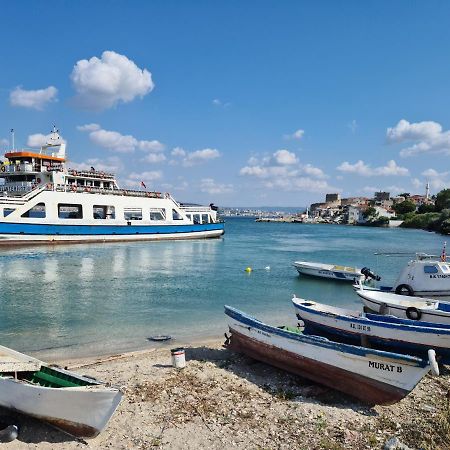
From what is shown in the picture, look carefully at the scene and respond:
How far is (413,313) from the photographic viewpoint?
1340 centimetres

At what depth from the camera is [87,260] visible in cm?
3466

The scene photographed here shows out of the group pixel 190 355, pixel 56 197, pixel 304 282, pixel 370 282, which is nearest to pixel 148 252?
pixel 56 197

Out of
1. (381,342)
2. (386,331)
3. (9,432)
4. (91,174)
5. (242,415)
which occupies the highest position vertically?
(91,174)

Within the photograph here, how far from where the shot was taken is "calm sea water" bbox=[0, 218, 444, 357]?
15094 millimetres

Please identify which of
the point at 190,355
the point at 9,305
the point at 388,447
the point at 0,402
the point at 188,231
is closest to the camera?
the point at 388,447

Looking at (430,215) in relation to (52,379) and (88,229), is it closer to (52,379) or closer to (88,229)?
(88,229)

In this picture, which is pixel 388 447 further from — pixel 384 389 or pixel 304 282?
pixel 304 282

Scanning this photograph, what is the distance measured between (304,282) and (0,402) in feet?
73.0

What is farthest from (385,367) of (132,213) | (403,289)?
(132,213)

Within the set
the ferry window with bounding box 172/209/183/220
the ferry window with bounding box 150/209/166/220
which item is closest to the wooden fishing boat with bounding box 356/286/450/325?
the ferry window with bounding box 150/209/166/220

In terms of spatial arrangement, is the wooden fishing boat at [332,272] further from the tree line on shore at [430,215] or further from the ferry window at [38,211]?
the tree line on shore at [430,215]

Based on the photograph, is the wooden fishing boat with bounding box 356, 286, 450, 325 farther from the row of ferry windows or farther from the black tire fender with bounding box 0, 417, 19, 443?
the row of ferry windows

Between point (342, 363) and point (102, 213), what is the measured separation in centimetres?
4647

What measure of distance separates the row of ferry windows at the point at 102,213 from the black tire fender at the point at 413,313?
39.0 meters
